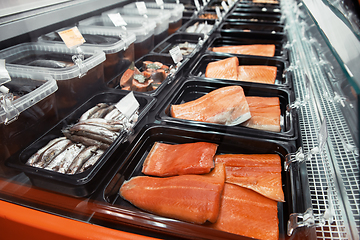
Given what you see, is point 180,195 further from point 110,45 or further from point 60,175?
point 110,45

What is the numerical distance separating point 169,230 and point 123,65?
1890mm

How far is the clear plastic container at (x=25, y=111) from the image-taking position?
1.38 meters

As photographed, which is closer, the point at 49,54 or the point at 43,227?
the point at 43,227

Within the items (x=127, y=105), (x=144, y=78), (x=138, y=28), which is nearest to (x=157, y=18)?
(x=138, y=28)

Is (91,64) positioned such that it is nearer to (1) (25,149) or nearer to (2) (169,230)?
(1) (25,149)

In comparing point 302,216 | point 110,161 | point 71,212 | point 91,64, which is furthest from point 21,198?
point 302,216

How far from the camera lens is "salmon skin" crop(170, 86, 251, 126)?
6.32 ft

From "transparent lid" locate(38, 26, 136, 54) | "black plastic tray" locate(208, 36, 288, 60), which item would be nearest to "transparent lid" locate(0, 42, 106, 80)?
"transparent lid" locate(38, 26, 136, 54)

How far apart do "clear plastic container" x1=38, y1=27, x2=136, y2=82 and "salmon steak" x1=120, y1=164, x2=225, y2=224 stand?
4.28 ft

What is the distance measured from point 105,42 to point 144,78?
50 cm

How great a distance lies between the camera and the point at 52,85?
64.0 inches

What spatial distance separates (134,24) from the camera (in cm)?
291

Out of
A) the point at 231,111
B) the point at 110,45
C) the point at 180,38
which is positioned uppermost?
the point at 110,45

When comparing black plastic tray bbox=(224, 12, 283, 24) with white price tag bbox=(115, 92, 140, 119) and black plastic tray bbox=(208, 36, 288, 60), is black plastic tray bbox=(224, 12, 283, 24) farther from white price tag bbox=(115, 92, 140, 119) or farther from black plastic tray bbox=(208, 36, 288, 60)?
white price tag bbox=(115, 92, 140, 119)
